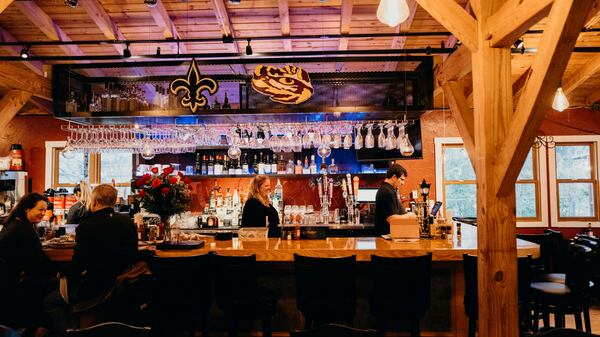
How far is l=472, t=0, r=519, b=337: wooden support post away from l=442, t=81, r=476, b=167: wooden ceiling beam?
2.67 feet

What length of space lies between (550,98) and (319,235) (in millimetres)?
2539

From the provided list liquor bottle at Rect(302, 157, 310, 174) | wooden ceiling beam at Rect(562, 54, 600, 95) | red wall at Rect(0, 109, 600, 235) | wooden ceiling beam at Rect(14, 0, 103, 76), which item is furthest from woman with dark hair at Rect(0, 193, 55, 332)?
wooden ceiling beam at Rect(562, 54, 600, 95)

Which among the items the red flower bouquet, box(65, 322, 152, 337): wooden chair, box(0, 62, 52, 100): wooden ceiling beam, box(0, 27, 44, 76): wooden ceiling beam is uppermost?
box(0, 27, 44, 76): wooden ceiling beam

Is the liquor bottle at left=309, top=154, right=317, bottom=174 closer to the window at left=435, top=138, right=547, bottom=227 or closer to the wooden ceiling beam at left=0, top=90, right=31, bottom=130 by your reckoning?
the window at left=435, top=138, right=547, bottom=227

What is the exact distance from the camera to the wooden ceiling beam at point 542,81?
2.02m

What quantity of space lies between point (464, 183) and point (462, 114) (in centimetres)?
406

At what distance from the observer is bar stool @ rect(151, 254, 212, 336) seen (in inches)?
129

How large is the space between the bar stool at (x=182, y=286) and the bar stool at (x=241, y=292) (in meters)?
0.16

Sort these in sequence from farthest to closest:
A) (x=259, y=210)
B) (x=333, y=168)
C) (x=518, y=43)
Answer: (x=333, y=168) < (x=259, y=210) < (x=518, y=43)

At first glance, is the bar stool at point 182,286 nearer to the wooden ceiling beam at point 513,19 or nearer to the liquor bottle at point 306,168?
the wooden ceiling beam at point 513,19

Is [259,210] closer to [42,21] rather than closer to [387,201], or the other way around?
[387,201]

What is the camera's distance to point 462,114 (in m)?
4.14

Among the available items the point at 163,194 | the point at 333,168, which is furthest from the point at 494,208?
the point at 333,168

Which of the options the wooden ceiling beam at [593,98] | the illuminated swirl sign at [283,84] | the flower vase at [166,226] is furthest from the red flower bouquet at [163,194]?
the wooden ceiling beam at [593,98]
